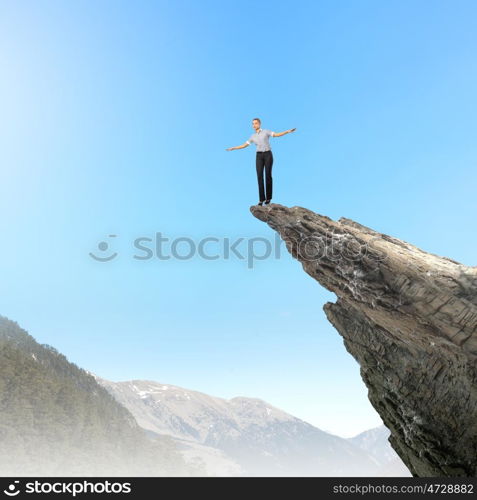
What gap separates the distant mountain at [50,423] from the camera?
132m

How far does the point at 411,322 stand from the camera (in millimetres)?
20859

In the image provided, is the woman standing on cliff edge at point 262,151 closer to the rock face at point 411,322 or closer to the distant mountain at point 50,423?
the rock face at point 411,322

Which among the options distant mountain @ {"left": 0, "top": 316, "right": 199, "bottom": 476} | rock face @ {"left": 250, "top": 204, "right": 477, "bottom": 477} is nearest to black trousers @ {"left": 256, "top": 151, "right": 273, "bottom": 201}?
rock face @ {"left": 250, "top": 204, "right": 477, "bottom": 477}

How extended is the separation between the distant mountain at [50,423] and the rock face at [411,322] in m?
128

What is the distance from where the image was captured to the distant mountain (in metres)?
132

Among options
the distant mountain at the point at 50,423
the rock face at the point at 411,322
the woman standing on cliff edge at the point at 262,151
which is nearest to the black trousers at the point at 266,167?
the woman standing on cliff edge at the point at 262,151

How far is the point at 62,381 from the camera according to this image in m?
168

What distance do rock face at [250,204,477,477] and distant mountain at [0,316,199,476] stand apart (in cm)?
12788

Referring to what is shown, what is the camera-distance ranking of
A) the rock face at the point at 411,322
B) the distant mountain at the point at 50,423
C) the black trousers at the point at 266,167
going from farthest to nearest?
the distant mountain at the point at 50,423, the black trousers at the point at 266,167, the rock face at the point at 411,322

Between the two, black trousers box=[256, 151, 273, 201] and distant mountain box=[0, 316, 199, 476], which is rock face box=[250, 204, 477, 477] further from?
distant mountain box=[0, 316, 199, 476]

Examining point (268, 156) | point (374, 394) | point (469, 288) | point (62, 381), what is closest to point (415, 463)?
point (374, 394)

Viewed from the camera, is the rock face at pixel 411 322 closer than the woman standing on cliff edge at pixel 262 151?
Yes

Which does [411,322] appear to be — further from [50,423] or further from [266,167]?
[50,423]
